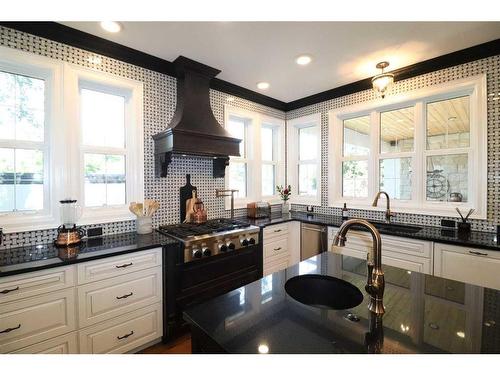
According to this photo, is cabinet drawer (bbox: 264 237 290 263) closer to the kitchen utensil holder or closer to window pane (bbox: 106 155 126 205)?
the kitchen utensil holder

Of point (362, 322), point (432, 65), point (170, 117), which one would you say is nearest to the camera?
point (362, 322)

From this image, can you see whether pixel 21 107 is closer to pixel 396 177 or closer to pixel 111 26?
pixel 111 26

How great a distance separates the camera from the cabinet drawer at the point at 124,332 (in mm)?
1591

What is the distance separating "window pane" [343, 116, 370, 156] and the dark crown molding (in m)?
0.41

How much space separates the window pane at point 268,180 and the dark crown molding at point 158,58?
3.83 ft

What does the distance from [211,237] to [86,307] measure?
1.00 meters

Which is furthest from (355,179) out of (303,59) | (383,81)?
(303,59)

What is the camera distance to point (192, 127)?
7.77 feet

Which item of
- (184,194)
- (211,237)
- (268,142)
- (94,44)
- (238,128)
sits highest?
(94,44)

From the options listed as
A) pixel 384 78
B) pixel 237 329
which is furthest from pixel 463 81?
pixel 237 329

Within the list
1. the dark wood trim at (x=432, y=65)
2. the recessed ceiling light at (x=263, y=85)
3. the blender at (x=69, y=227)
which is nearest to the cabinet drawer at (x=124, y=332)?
the blender at (x=69, y=227)

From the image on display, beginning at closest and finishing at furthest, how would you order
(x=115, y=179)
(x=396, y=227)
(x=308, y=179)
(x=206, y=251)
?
(x=206, y=251)
(x=115, y=179)
(x=396, y=227)
(x=308, y=179)
